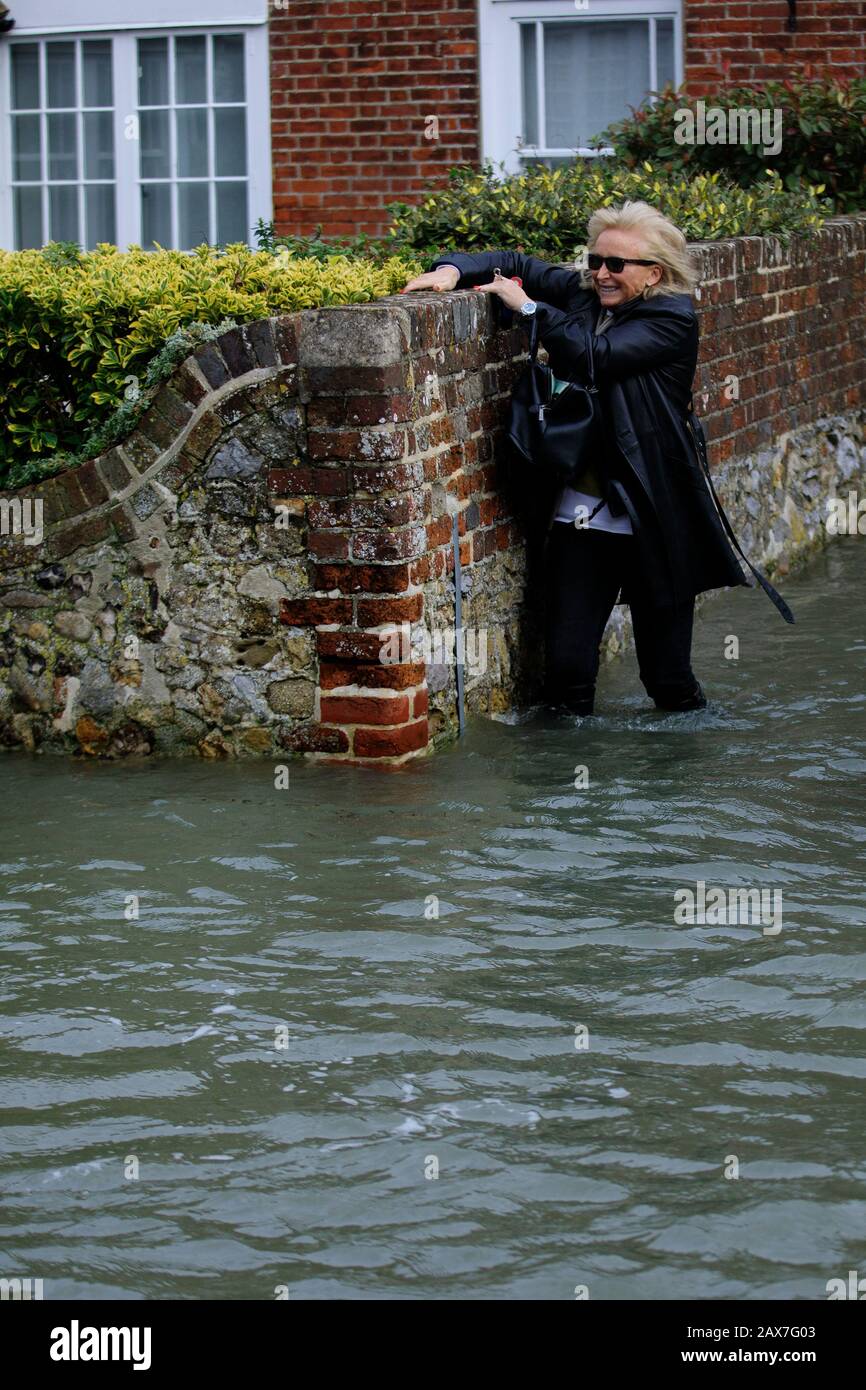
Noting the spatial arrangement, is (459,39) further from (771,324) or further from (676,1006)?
(676,1006)

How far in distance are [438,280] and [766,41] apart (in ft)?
22.8

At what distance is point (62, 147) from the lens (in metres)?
14.2

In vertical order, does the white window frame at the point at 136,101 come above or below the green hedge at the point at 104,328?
above

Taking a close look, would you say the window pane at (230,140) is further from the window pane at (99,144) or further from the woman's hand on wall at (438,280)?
the woman's hand on wall at (438,280)

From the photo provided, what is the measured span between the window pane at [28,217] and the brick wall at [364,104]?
6.26 ft

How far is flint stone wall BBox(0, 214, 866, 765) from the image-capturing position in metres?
6.28

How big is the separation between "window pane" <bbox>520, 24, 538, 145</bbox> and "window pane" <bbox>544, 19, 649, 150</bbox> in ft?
0.28

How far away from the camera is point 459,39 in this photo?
1333 cm

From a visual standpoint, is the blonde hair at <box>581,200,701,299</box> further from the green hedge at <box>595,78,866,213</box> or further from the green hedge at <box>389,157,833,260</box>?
the green hedge at <box>595,78,866,213</box>

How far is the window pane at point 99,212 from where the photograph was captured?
559 inches

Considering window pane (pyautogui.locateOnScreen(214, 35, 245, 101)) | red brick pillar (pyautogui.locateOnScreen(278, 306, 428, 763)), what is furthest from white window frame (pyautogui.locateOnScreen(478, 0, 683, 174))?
red brick pillar (pyautogui.locateOnScreen(278, 306, 428, 763))

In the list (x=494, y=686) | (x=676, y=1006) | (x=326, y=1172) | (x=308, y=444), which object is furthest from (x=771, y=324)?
(x=326, y=1172)
